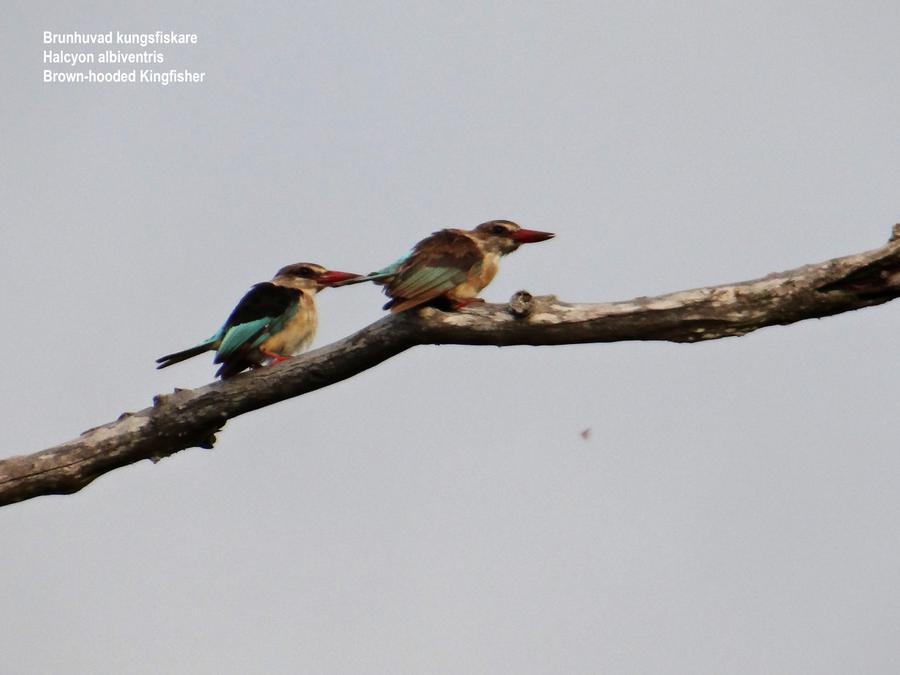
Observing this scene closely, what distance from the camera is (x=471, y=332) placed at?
5207mm

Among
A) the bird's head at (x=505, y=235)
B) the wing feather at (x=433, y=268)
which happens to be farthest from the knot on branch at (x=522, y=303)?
the bird's head at (x=505, y=235)

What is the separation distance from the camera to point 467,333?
521cm

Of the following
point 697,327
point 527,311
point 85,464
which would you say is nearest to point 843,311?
point 697,327

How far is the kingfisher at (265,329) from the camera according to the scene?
6.26 m

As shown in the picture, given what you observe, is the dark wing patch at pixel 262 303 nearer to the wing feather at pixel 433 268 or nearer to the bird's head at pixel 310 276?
the bird's head at pixel 310 276

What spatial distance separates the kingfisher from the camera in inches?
247

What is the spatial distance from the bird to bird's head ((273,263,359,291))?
93 cm

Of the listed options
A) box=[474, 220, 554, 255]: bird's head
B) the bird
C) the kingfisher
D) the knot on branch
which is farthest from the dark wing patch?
the knot on branch

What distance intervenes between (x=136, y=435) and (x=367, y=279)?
4.56ft

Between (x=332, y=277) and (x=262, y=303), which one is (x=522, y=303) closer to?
(x=262, y=303)

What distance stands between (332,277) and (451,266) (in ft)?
5.97

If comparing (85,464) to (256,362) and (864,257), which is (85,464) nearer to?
(256,362)

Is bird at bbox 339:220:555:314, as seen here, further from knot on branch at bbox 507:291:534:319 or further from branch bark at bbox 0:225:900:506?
knot on branch at bbox 507:291:534:319

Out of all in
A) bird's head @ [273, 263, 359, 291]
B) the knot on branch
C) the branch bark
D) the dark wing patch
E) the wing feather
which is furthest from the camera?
bird's head @ [273, 263, 359, 291]
